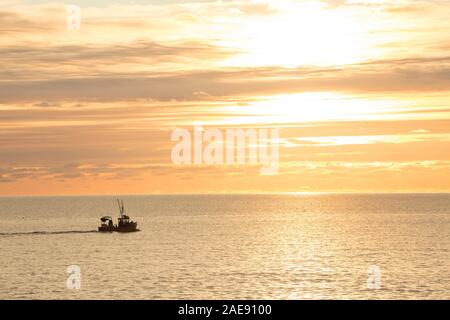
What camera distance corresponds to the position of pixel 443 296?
72.2 metres

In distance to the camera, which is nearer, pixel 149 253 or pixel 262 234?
pixel 149 253

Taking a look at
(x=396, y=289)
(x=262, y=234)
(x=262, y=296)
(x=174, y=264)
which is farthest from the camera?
(x=262, y=234)

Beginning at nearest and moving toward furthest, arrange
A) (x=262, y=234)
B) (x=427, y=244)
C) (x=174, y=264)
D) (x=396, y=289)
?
(x=396, y=289) < (x=174, y=264) < (x=427, y=244) < (x=262, y=234)

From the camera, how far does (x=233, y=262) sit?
10538 centimetres

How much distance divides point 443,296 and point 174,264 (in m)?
42.2
